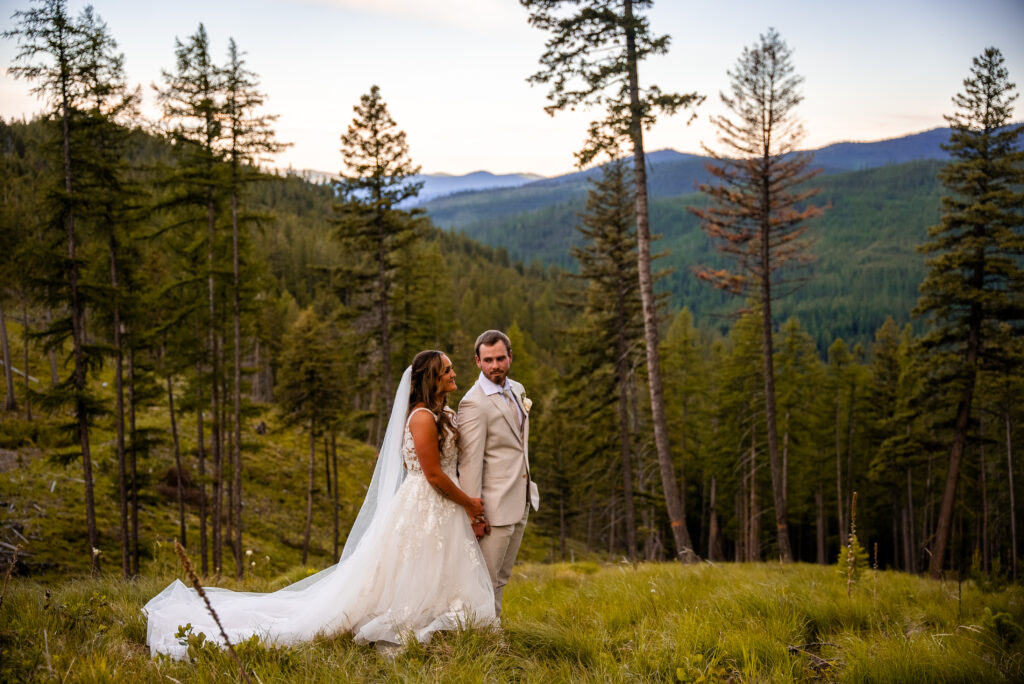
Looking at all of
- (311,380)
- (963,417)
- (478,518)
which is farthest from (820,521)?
(478,518)

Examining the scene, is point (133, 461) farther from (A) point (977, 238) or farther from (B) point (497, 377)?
(A) point (977, 238)

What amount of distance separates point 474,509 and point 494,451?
460mm

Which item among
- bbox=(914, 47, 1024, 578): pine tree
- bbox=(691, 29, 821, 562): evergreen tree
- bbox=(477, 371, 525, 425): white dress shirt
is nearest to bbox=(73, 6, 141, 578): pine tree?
bbox=(477, 371, 525, 425): white dress shirt

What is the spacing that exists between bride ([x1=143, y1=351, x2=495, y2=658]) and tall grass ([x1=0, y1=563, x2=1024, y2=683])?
8.1 inches

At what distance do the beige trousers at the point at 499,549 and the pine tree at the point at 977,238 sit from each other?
13.9m

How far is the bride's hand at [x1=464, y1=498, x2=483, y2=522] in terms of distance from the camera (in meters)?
4.44

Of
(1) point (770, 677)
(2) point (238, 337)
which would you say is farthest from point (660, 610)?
(2) point (238, 337)

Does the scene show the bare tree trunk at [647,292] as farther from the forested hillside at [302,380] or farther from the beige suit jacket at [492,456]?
the beige suit jacket at [492,456]

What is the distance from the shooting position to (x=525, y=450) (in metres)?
4.66

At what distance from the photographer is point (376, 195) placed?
19.6 meters

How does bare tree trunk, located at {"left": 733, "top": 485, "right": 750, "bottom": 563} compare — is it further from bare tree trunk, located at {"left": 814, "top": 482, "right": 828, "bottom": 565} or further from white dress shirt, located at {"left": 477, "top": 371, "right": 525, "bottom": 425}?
white dress shirt, located at {"left": 477, "top": 371, "right": 525, "bottom": 425}

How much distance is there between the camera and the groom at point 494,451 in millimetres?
4469

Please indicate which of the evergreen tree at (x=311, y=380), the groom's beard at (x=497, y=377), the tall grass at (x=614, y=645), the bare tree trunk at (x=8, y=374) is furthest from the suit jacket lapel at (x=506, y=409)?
the bare tree trunk at (x=8, y=374)

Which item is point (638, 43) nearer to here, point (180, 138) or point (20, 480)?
point (180, 138)
